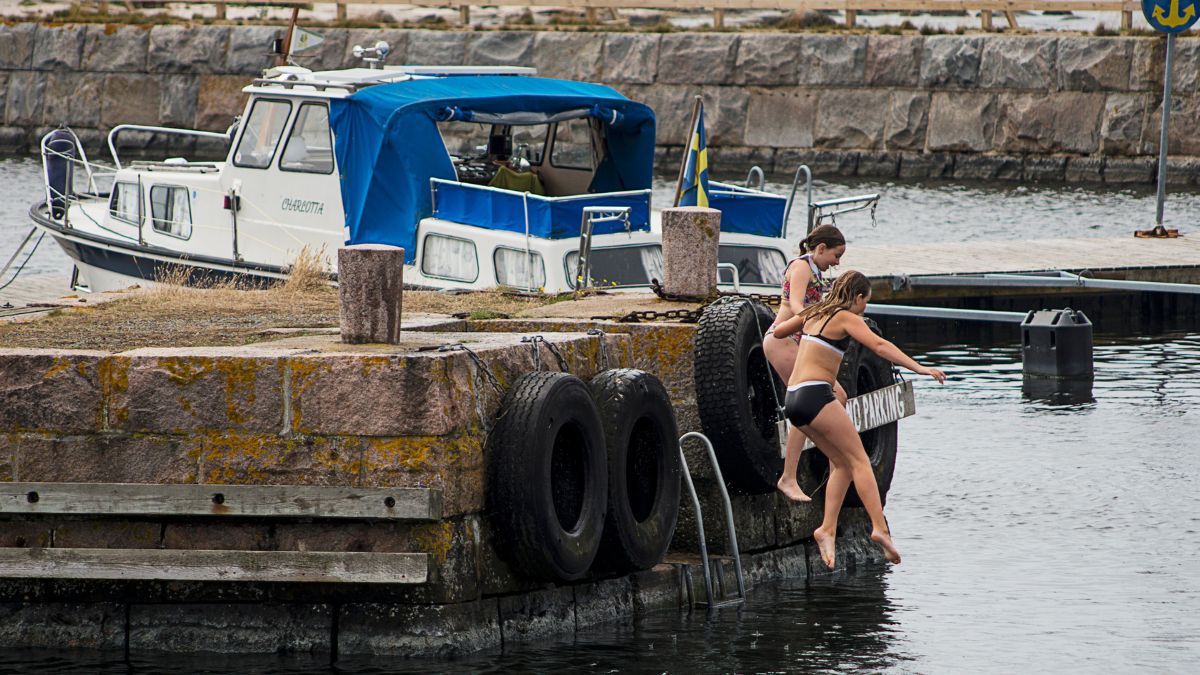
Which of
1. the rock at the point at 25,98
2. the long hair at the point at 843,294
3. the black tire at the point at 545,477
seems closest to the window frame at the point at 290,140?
the long hair at the point at 843,294

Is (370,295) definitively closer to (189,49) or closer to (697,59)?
(697,59)

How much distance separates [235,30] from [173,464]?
39.2 m

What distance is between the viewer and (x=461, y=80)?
18.8m

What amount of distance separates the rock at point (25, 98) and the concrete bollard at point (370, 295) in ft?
134

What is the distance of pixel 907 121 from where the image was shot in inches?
1639

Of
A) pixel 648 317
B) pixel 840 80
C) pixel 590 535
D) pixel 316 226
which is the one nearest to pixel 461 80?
pixel 316 226

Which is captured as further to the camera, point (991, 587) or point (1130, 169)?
point (1130, 169)

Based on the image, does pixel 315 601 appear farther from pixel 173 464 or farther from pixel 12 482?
pixel 12 482

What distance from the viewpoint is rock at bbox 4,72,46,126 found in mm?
48094

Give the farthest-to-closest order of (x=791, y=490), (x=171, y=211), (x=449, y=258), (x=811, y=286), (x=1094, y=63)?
(x=1094, y=63) < (x=171, y=211) < (x=449, y=258) < (x=811, y=286) < (x=791, y=490)

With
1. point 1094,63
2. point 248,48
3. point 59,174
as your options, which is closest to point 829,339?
point 59,174

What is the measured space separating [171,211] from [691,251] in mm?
9331

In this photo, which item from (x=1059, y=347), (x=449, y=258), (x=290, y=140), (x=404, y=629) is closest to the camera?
(x=404, y=629)

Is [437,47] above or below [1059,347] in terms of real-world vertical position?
above
